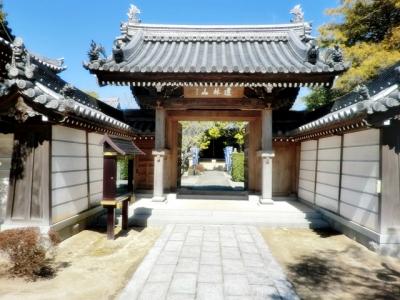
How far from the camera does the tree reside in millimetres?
15227

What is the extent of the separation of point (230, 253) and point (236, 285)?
1721mm

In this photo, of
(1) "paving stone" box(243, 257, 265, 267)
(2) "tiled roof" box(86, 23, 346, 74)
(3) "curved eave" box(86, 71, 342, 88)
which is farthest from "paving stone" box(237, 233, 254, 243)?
(2) "tiled roof" box(86, 23, 346, 74)

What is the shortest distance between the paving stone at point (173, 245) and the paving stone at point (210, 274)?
127 cm

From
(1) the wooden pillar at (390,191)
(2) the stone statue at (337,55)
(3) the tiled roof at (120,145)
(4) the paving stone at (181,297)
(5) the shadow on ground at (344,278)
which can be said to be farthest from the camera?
(2) the stone statue at (337,55)

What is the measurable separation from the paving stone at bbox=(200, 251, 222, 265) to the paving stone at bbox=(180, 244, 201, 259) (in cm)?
13

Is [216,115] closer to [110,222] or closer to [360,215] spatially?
[110,222]

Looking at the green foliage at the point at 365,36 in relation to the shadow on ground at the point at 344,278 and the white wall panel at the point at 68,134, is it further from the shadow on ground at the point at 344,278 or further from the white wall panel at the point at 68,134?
the white wall panel at the point at 68,134

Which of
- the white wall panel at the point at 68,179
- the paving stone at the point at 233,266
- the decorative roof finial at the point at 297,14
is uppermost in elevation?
the decorative roof finial at the point at 297,14

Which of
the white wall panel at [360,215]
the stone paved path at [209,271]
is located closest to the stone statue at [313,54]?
the white wall panel at [360,215]

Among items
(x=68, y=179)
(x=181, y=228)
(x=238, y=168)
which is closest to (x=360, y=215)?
(x=181, y=228)

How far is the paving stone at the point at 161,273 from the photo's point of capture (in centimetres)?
516

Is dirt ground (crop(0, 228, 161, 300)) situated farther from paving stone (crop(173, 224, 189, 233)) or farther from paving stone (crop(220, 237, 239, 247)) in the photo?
paving stone (crop(220, 237, 239, 247))

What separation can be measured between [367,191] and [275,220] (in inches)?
111

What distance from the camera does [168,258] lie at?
6.28m
